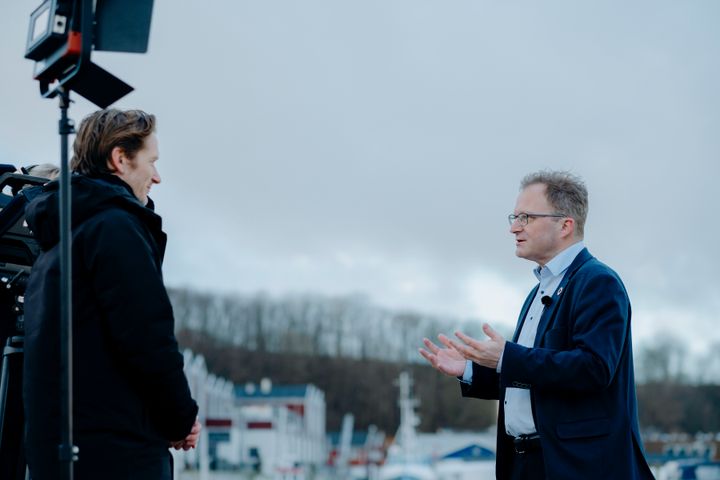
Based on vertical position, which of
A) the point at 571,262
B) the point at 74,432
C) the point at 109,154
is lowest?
the point at 74,432

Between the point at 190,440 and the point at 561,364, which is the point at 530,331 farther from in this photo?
the point at 190,440

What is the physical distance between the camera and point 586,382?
374cm

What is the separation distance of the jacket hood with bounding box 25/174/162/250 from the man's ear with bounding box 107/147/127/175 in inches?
5.8

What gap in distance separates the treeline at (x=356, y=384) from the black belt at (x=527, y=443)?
101 m

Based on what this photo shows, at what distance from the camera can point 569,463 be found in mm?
3699

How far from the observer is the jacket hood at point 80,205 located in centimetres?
323

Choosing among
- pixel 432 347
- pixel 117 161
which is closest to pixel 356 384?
pixel 432 347

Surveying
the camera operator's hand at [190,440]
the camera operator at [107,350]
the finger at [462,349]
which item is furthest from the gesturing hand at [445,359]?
the camera operator at [107,350]

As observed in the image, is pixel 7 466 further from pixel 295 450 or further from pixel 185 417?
pixel 295 450

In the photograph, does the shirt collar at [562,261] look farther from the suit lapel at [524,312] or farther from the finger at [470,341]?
the finger at [470,341]

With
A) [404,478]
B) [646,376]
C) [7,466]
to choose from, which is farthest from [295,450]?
[646,376]

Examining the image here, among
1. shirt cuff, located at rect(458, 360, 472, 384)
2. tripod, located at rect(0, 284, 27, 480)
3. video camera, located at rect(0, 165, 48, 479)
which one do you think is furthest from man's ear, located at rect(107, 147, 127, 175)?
shirt cuff, located at rect(458, 360, 472, 384)

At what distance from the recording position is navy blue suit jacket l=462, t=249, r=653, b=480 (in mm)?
3703

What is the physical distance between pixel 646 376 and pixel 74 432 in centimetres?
12013
